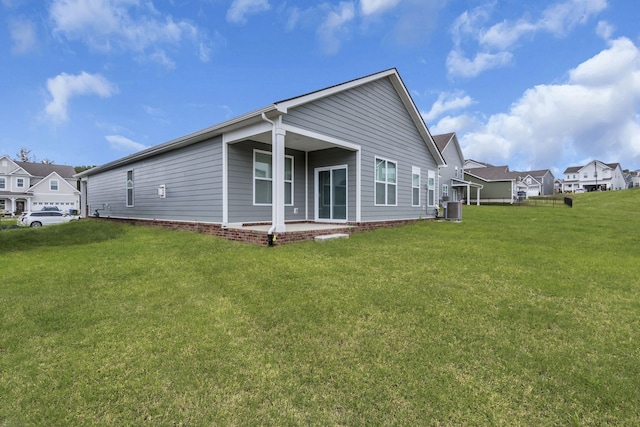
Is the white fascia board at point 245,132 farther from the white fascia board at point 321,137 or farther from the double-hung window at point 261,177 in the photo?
the double-hung window at point 261,177

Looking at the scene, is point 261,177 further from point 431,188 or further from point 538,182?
point 538,182

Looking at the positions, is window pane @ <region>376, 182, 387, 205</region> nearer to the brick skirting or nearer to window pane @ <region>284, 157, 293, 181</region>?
the brick skirting

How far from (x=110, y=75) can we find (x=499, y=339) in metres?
24.1

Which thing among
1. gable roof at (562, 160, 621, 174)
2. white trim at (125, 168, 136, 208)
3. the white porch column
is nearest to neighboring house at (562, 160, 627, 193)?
gable roof at (562, 160, 621, 174)

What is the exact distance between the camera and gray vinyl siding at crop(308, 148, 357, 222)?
10.5 m

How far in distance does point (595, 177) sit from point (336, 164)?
73.4 m

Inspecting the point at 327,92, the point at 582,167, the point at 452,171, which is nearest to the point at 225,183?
the point at 327,92

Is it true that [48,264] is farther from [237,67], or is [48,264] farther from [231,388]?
[237,67]

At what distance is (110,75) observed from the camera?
64.3 feet

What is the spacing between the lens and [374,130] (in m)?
11.3

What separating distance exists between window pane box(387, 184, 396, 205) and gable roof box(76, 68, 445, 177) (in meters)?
3.50

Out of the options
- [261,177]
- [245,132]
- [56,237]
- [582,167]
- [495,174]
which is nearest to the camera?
[245,132]

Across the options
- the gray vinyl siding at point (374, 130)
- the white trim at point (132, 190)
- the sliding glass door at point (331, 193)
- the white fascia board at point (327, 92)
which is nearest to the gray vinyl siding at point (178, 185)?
the white trim at point (132, 190)

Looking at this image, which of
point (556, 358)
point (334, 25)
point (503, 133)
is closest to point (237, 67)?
point (334, 25)
